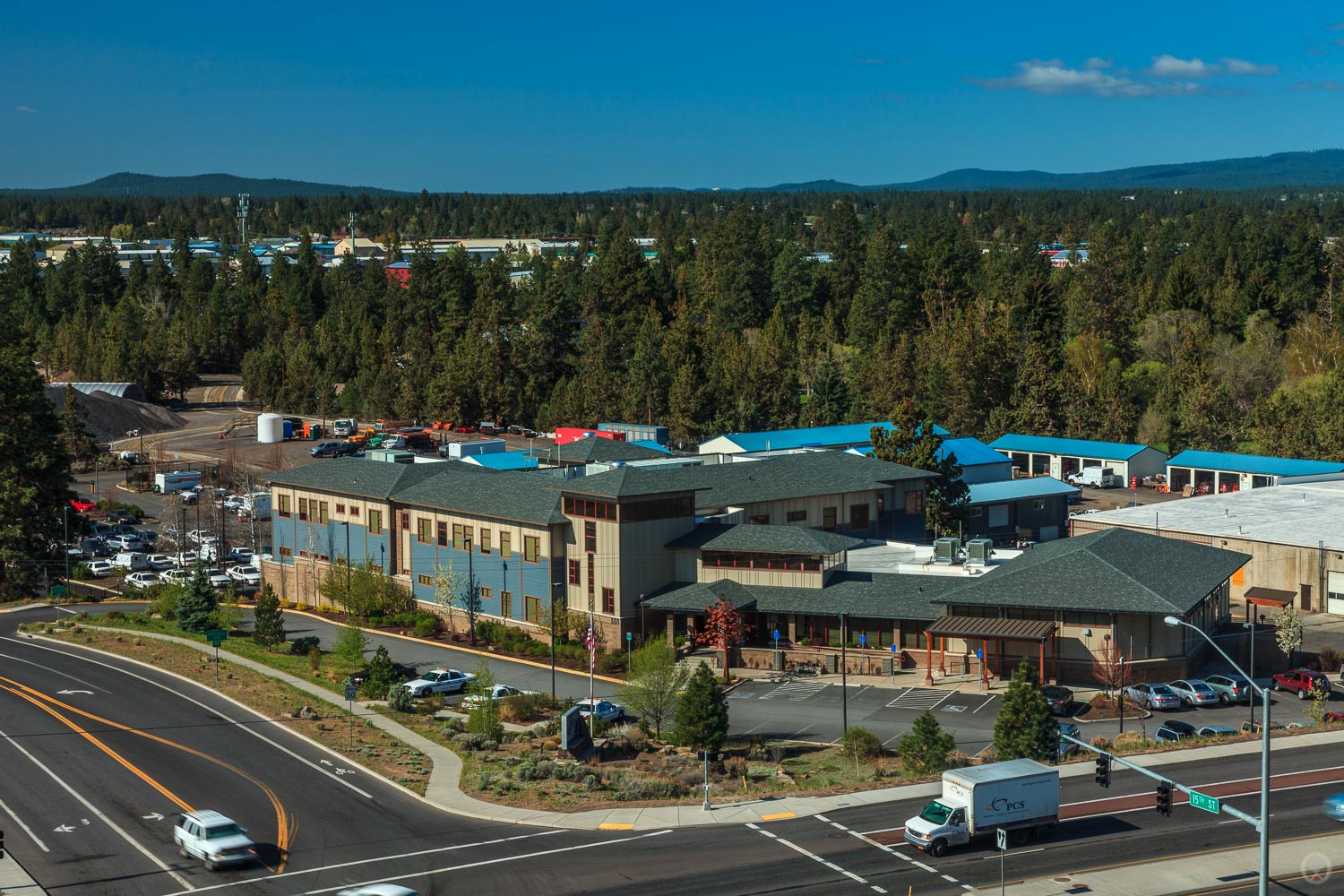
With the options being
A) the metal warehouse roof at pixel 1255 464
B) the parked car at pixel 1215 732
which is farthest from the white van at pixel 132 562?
the metal warehouse roof at pixel 1255 464

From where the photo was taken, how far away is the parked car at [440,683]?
64.1 meters

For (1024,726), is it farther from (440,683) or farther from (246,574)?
(246,574)

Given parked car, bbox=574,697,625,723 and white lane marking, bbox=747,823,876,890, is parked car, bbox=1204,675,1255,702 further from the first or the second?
white lane marking, bbox=747,823,876,890

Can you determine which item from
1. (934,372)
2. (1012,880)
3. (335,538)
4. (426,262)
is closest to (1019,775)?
(1012,880)

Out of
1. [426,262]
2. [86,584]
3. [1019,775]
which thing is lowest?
[86,584]

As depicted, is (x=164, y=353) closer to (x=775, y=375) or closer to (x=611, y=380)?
(x=611, y=380)

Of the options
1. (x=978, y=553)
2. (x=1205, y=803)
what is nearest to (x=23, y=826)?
(x=1205, y=803)

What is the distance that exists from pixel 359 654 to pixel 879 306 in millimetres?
106585

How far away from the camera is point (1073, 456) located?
404ft

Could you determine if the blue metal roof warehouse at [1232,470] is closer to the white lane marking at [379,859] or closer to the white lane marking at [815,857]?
the white lane marking at [815,857]

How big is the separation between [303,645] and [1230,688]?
43.2 m

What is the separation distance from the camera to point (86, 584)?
94938 millimetres

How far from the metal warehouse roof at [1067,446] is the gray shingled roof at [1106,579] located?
162ft

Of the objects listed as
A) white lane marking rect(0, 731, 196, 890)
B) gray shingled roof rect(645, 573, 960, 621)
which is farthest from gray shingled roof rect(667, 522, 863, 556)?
white lane marking rect(0, 731, 196, 890)
